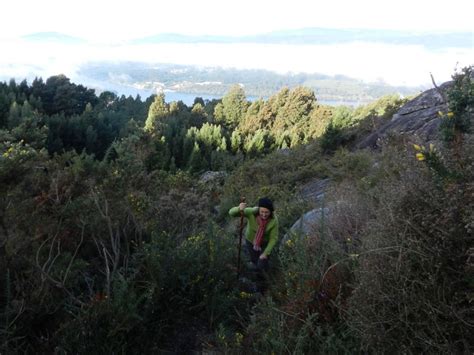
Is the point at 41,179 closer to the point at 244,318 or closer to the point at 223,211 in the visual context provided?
the point at 244,318

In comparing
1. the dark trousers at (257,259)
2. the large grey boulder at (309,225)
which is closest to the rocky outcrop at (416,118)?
the large grey boulder at (309,225)

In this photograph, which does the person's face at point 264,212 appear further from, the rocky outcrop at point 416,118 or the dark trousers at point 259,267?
the rocky outcrop at point 416,118

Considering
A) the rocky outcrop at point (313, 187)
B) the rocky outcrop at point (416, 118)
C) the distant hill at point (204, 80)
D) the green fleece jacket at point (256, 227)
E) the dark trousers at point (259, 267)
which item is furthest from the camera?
the distant hill at point (204, 80)

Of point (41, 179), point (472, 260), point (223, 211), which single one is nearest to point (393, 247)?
point (472, 260)

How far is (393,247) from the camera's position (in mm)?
1960

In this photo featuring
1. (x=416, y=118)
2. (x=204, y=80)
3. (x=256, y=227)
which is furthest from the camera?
(x=204, y=80)

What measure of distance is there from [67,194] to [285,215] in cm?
300

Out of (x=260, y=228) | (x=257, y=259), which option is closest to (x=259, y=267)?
(x=257, y=259)

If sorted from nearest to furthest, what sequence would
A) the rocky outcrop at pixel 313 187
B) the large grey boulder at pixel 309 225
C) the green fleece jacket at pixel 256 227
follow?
1. the large grey boulder at pixel 309 225
2. the green fleece jacket at pixel 256 227
3. the rocky outcrop at pixel 313 187

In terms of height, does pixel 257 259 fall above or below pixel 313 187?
above

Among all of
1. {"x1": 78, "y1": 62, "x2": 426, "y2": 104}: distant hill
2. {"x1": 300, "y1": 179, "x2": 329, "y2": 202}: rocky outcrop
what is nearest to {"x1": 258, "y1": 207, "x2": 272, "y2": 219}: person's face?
{"x1": 300, "y1": 179, "x2": 329, "y2": 202}: rocky outcrop

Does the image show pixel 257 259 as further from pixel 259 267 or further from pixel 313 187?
pixel 313 187

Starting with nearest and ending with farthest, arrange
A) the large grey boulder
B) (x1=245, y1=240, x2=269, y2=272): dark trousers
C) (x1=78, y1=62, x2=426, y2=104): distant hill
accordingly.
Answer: the large grey boulder
(x1=245, y1=240, x2=269, y2=272): dark trousers
(x1=78, y1=62, x2=426, y2=104): distant hill

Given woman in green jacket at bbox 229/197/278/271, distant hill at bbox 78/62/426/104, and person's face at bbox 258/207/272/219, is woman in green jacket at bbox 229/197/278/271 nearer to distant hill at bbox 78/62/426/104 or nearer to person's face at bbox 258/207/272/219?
person's face at bbox 258/207/272/219
